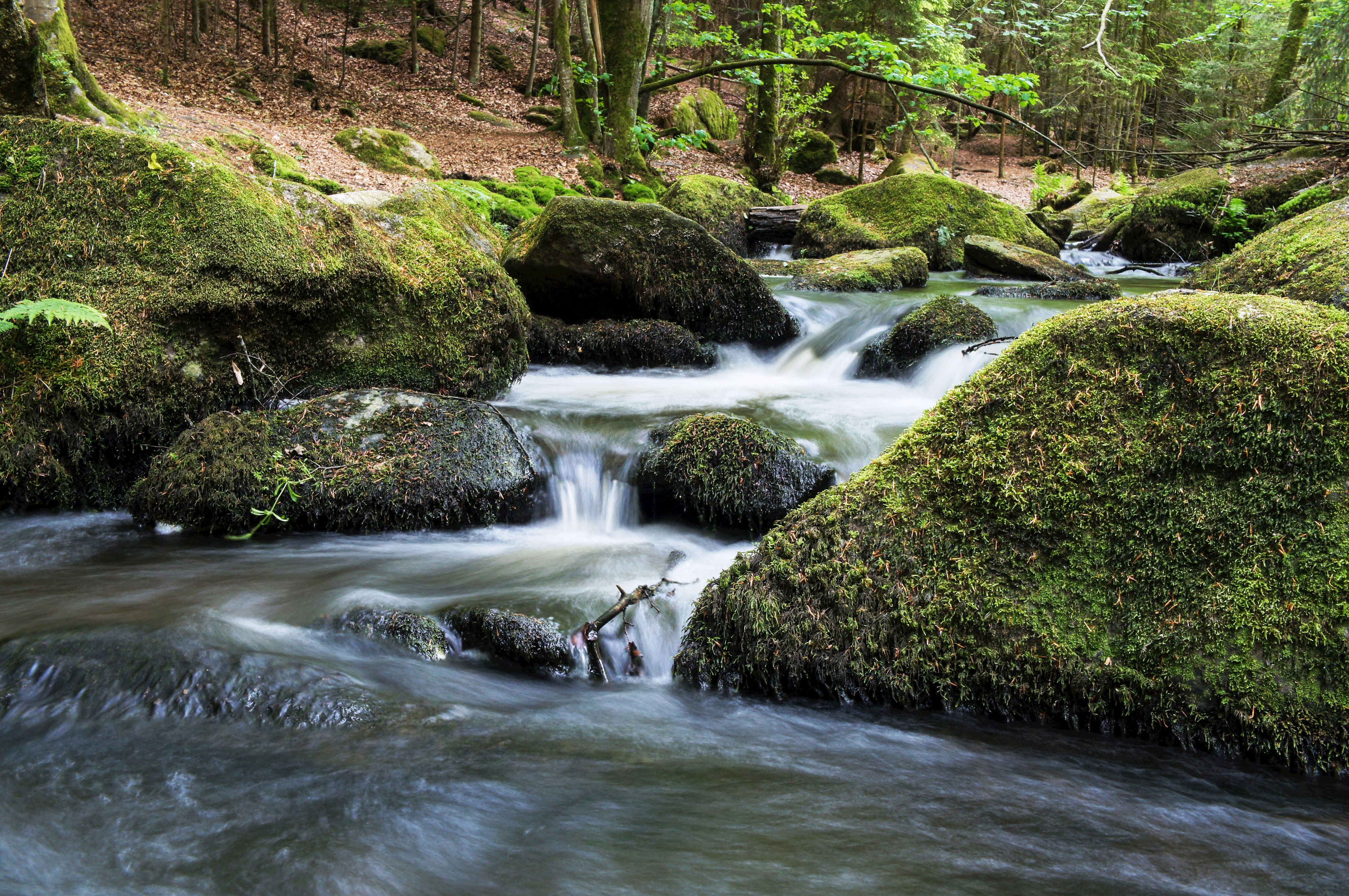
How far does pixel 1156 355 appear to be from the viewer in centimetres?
294

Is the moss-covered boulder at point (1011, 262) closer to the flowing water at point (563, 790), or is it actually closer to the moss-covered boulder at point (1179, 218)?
the moss-covered boulder at point (1179, 218)

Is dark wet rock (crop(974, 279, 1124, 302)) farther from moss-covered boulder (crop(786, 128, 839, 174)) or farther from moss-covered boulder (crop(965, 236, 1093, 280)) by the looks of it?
moss-covered boulder (crop(786, 128, 839, 174))

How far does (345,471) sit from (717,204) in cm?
1079

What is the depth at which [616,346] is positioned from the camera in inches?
318

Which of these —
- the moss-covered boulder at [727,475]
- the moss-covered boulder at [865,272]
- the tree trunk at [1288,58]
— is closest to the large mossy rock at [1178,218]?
the moss-covered boulder at [865,272]

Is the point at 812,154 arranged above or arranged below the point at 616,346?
above

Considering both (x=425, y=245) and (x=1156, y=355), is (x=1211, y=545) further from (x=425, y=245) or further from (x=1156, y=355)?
(x=425, y=245)

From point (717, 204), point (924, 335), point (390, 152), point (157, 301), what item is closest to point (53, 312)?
point (157, 301)

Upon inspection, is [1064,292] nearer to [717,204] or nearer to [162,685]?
[717,204]

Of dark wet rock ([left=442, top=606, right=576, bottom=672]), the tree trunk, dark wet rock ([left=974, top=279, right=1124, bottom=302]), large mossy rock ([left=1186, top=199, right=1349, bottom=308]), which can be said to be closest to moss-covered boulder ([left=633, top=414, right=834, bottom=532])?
dark wet rock ([left=442, top=606, right=576, bottom=672])

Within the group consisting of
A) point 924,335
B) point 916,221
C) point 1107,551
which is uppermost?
point 916,221

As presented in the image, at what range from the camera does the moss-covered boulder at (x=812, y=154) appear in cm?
2417

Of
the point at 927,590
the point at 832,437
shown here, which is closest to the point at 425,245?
the point at 832,437

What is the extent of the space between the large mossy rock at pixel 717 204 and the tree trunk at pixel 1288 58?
1447cm
